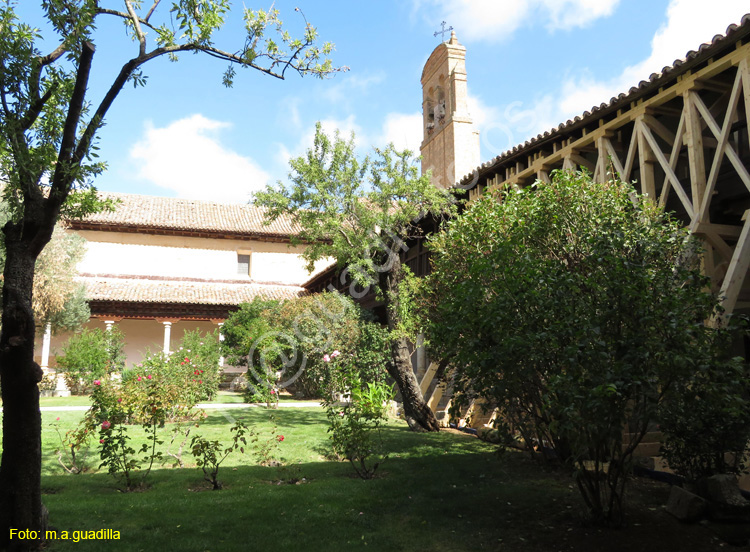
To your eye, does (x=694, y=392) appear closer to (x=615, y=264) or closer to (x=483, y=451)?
(x=615, y=264)

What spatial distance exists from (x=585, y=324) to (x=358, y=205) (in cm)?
911

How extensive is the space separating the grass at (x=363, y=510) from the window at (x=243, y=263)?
75.4 feet

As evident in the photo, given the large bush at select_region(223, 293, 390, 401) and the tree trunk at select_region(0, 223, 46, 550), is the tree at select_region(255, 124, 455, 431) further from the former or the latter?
the tree trunk at select_region(0, 223, 46, 550)

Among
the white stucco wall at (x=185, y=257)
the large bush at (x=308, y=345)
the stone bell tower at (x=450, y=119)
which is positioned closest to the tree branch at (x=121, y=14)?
the large bush at (x=308, y=345)

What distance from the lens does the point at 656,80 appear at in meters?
7.83

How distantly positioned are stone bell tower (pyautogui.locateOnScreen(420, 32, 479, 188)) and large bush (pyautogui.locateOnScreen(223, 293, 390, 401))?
592 cm

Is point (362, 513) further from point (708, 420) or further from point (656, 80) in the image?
point (656, 80)

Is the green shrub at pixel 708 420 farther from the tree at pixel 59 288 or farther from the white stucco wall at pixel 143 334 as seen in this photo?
the white stucco wall at pixel 143 334

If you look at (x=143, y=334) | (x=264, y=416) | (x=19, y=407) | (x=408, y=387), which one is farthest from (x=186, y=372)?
(x=143, y=334)

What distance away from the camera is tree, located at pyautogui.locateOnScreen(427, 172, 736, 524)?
14.0 feet

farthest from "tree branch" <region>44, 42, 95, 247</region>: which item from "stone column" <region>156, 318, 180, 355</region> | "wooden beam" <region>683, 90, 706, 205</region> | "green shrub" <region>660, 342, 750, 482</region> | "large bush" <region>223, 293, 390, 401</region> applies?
"stone column" <region>156, 318, 180, 355</region>

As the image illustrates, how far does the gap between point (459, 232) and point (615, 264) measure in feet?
10.2

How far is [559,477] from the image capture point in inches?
275

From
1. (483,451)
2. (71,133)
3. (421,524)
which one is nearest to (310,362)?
(483,451)
